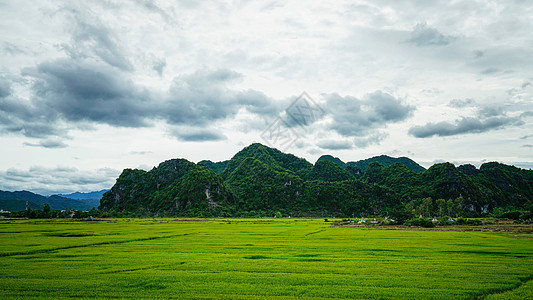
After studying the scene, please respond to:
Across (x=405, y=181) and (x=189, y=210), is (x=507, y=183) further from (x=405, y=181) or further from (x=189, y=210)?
(x=189, y=210)

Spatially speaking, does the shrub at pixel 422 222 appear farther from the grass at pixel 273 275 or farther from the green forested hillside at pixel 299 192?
the green forested hillside at pixel 299 192

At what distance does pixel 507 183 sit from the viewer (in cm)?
15725

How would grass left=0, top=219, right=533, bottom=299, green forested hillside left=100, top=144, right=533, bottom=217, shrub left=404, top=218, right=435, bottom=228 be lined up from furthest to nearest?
1. green forested hillside left=100, top=144, right=533, bottom=217
2. shrub left=404, top=218, right=435, bottom=228
3. grass left=0, top=219, right=533, bottom=299

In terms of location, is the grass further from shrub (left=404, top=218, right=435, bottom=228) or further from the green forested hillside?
the green forested hillside

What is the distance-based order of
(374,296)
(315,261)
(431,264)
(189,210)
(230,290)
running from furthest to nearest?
(189,210) < (315,261) < (431,264) < (230,290) < (374,296)

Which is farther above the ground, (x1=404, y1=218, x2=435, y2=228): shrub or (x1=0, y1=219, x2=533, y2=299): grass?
(x1=0, y1=219, x2=533, y2=299): grass

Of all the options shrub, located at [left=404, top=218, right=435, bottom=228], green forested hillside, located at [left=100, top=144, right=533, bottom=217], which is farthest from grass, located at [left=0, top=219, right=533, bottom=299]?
green forested hillside, located at [left=100, top=144, right=533, bottom=217]

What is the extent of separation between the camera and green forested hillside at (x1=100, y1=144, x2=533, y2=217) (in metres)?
144

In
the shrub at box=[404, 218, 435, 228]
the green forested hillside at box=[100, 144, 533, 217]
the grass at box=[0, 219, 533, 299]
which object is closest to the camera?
the grass at box=[0, 219, 533, 299]

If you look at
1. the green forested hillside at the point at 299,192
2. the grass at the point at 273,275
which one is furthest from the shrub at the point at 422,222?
the green forested hillside at the point at 299,192

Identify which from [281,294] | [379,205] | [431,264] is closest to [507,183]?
[379,205]

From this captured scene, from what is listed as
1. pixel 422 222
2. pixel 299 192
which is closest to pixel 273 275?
pixel 422 222

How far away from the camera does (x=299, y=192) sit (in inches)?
6545

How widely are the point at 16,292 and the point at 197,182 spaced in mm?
145441
